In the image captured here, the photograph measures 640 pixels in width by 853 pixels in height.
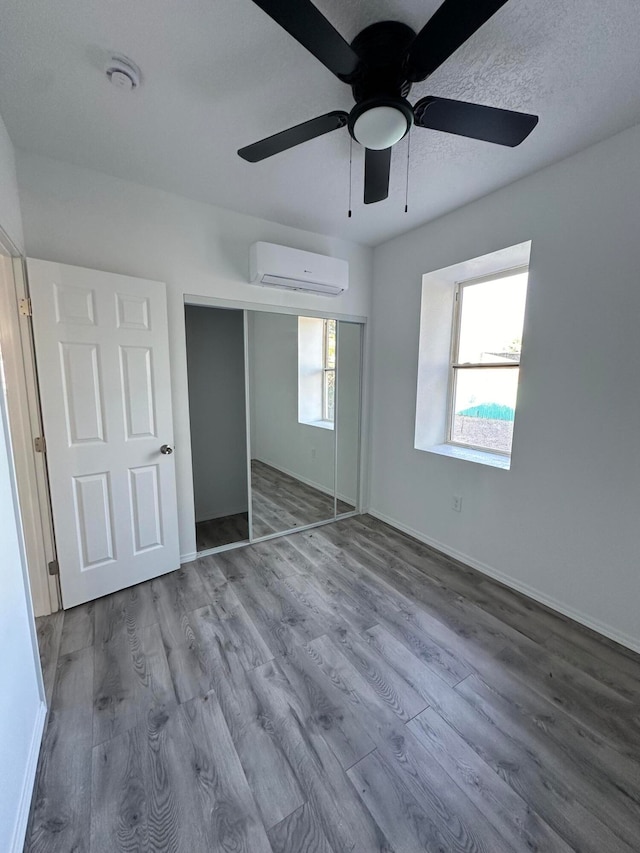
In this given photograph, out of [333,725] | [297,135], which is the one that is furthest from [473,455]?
[297,135]

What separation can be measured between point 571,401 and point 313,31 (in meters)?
2.08

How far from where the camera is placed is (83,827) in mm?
1092

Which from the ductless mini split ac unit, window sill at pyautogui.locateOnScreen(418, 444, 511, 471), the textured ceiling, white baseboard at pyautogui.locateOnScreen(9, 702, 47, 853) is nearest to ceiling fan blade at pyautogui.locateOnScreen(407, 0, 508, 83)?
the textured ceiling

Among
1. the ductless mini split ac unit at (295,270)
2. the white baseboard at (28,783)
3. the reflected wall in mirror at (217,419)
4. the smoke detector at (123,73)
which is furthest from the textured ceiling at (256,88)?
the white baseboard at (28,783)

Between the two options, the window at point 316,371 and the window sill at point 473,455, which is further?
the window at point 316,371

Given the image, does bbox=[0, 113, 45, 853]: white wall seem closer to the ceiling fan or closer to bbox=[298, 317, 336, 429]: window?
the ceiling fan

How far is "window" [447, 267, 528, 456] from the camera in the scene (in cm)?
255

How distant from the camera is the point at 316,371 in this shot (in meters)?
3.58

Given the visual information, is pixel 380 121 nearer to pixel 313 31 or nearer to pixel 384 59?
pixel 384 59

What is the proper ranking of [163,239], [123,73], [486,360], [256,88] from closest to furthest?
[123,73] → [256,88] → [163,239] → [486,360]

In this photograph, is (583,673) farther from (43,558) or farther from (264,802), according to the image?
(43,558)

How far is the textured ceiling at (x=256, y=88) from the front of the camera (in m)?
1.19

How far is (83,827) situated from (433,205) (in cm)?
360

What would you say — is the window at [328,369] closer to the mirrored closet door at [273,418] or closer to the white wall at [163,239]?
the mirrored closet door at [273,418]
